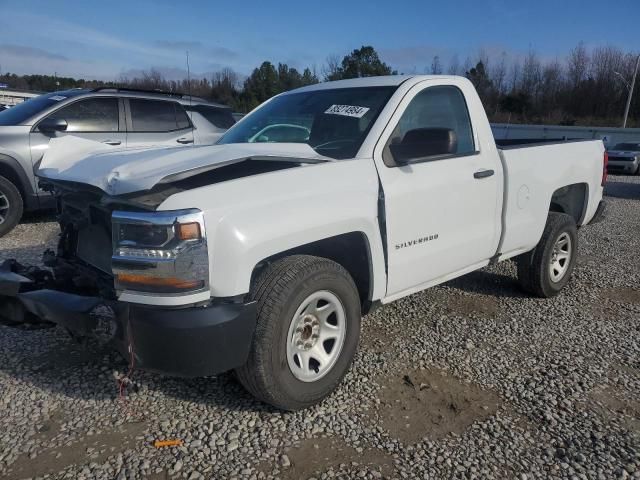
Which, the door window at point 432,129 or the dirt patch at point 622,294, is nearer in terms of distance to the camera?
the door window at point 432,129

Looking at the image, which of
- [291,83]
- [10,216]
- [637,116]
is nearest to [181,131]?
[10,216]

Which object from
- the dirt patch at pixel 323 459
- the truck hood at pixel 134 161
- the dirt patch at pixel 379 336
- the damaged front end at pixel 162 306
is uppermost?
the truck hood at pixel 134 161

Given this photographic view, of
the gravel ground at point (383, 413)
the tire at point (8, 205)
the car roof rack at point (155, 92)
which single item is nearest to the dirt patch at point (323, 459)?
the gravel ground at point (383, 413)

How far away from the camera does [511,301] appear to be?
488 centimetres

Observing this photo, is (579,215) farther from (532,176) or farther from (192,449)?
(192,449)

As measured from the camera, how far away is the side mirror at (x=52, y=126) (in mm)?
6883

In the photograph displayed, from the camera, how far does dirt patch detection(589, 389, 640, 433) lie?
116 inches

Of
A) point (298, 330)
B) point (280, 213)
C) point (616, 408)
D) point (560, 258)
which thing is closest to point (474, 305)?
point (560, 258)

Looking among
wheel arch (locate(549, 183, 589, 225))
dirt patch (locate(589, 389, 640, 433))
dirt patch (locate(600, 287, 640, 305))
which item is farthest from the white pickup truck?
dirt patch (locate(600, 287, 640, 305))

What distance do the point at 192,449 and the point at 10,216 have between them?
210 inches

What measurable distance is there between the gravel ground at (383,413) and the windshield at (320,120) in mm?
1502

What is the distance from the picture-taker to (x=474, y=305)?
474 cm

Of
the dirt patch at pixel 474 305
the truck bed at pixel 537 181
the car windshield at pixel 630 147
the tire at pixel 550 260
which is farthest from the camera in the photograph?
the car windshield at pixel 630 147

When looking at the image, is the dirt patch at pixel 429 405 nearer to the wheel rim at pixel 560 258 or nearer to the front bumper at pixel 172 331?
the front bumper at pixel 172 331
